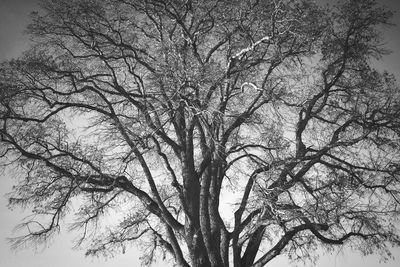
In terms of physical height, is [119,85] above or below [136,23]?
below

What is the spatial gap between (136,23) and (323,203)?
7.11 m

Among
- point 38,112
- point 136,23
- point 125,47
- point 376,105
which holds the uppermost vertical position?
point 136,23

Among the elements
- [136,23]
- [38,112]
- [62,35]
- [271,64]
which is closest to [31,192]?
[38,112]

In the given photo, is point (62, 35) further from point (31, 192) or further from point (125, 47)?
point (31, 192)

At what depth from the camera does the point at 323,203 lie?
31.3 ft

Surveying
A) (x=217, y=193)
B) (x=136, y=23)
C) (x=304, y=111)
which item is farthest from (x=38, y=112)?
(x=304, y=111)

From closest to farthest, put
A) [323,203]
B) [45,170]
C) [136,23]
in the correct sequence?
[323,203]
[45,170]
[136,23]

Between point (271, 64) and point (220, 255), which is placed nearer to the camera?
point (220, 255)

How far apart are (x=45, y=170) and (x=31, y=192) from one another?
63 cm

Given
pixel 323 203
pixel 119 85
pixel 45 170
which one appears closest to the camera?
pixel 323 203

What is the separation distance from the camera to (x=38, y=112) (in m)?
10.4

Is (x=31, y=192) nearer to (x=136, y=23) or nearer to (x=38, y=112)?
(x=38, y=112)

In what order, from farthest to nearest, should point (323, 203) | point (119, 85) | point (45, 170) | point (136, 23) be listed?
point (136, 23)
point (119, 85)
point (45, 170)
point (323, 203)

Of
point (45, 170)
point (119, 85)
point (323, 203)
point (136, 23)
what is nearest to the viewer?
point (323, 203)
